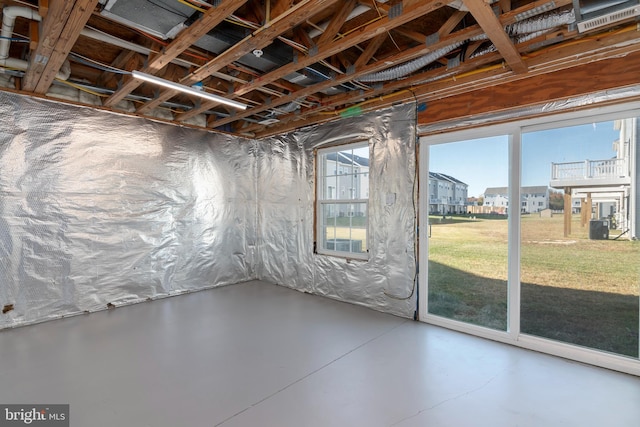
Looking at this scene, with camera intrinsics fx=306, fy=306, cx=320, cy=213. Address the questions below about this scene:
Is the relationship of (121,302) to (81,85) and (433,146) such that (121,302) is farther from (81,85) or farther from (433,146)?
(433,146)

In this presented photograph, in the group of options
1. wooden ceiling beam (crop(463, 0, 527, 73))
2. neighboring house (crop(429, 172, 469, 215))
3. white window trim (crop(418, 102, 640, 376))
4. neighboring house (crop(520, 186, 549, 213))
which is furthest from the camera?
neighboring house (crop(429, 172, 469, 215))

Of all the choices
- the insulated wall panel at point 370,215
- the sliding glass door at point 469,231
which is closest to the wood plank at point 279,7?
the insulated wall panel at point 370,215

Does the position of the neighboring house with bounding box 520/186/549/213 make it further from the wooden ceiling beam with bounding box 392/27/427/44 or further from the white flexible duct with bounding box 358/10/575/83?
the wooden ceiling beam with bounding box 392/27/427/44

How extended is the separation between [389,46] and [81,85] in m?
3.01

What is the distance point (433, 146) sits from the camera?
325 centimetres

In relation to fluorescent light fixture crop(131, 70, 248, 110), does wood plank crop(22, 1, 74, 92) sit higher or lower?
higher

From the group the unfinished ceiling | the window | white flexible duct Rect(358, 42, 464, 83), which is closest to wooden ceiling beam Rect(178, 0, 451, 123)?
the unfinished ceiling

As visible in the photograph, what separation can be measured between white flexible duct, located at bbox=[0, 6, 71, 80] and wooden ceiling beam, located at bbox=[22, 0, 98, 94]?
0.07 meters

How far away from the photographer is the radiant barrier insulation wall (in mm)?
3105

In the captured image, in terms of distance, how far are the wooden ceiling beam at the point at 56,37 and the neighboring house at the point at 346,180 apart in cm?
284

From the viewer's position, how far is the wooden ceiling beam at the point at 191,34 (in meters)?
1.79

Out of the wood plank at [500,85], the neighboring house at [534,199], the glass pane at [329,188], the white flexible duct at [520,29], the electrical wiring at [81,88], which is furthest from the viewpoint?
the glass pane at [329,188]

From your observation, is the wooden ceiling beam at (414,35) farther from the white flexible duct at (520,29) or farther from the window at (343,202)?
the window at (343,202)

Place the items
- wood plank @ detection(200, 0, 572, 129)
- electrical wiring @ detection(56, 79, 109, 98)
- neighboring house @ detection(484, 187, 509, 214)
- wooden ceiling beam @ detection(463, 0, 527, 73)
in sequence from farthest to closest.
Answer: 1. electrical wiring @ detection(56, 79, 109, 98)
2. neighboring house @ detection(484, 187, 509, 214)
3. wood plank @ detection(200, 0, 572, 129)
4. wooden ceiling beam @ detection(463, 0, 527, 73)
